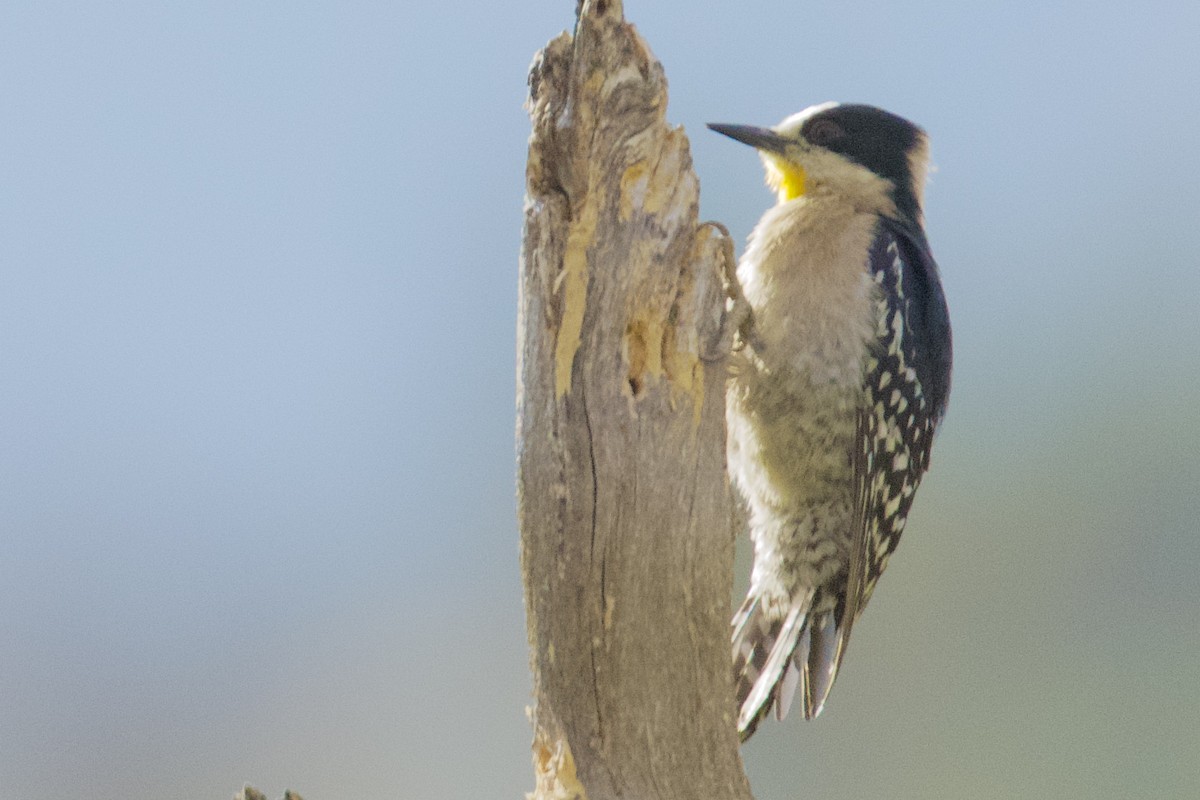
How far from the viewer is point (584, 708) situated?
3354 millimetres

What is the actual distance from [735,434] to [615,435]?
1142 mm

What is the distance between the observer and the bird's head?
459cm

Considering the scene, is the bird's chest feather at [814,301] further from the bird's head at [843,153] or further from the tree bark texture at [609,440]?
the tree bark texture at [609,440]

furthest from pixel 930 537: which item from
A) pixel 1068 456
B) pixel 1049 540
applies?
pixel 1068 456

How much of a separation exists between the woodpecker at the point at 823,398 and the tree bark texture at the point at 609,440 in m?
0.87

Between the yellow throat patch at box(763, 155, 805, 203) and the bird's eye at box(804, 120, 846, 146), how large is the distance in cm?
10

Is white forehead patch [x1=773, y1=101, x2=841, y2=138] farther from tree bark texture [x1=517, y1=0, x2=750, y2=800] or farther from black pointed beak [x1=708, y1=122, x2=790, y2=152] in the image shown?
tree bark texture [x1=517, y1=0, x2=750, y2=800]

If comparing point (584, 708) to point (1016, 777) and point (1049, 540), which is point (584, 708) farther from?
point (1049, 540)

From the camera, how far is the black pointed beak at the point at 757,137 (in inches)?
179

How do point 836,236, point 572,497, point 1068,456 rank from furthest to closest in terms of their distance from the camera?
point 1068,456
point 836,236
point 572,497

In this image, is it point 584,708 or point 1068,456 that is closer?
point 584,708

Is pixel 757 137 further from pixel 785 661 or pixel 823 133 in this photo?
pixel 785 661

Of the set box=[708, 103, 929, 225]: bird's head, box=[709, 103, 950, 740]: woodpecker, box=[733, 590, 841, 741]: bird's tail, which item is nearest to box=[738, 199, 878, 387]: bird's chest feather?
box=[709, 103, 950, 740]: woodpecker

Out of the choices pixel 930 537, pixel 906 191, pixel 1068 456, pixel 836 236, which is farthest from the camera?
pixel 1068 456
